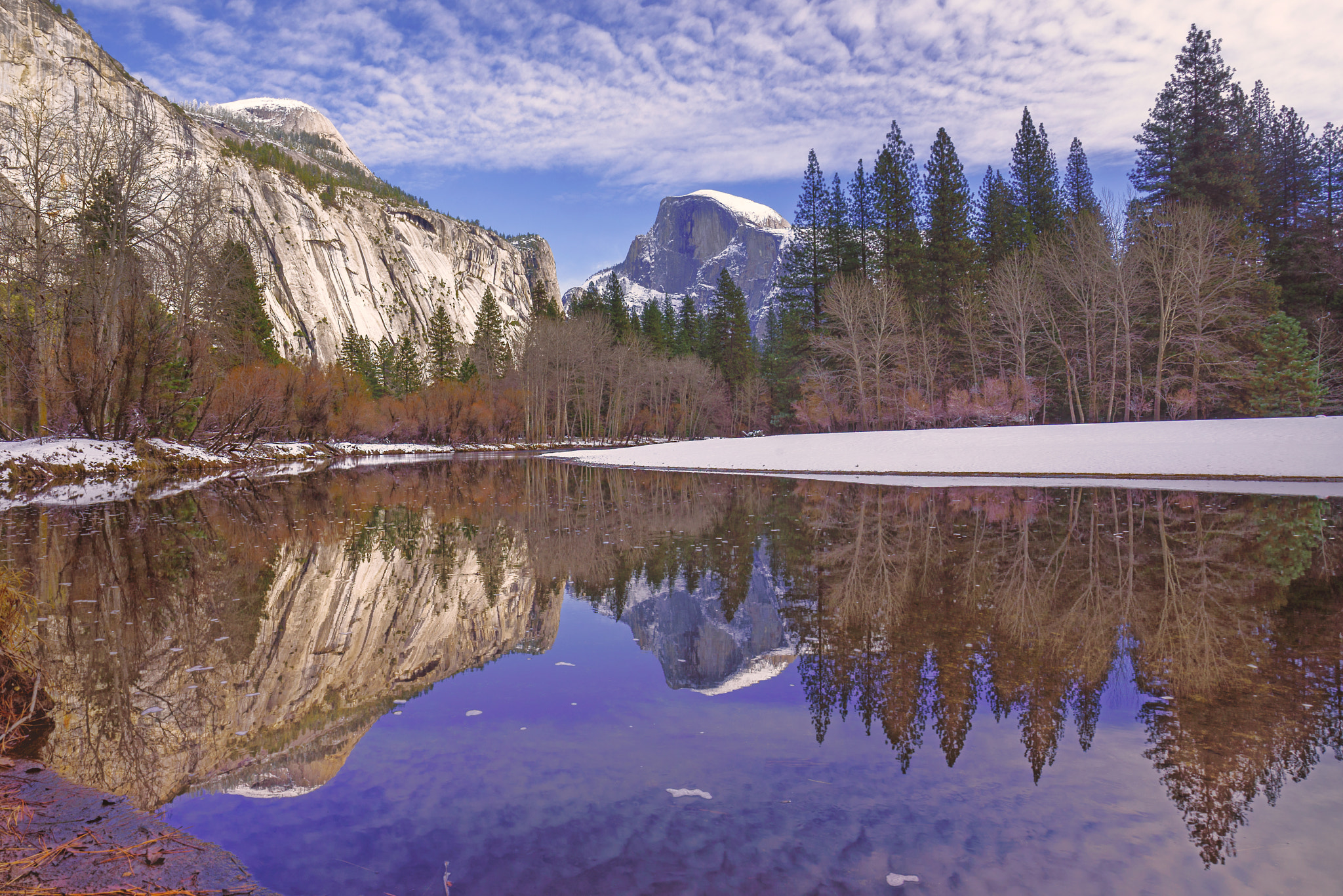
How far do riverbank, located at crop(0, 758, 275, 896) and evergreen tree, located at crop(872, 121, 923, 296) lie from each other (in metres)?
46.4

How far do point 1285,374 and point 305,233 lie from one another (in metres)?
125

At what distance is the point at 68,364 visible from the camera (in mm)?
19734

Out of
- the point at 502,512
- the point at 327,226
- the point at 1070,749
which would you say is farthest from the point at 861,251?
the point at 327,226

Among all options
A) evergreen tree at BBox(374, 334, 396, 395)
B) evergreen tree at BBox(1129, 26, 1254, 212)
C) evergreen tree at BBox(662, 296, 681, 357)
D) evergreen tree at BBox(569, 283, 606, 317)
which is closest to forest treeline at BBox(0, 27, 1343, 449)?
evergreen tree at BBox(1129, 26, 1254, 212)

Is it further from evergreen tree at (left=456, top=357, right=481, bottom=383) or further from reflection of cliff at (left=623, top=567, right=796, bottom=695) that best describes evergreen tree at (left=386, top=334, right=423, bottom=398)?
reflection of cliff at (left=623, top=567, right=796, bottom=695)

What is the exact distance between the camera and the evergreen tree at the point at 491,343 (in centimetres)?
7294

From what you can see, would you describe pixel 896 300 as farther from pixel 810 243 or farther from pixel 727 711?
pixel 727 711

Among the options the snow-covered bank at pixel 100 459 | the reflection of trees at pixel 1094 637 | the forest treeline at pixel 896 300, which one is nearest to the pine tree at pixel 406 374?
the forest treeline at pixel 896 300

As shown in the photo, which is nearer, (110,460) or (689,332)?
(110,460)

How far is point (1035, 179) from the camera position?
47281 millimetres

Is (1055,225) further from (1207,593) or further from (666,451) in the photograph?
(1207,593)

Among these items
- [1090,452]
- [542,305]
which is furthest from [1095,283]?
[542,305]

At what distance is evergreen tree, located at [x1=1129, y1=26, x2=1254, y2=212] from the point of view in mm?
33812

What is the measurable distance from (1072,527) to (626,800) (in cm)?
991
